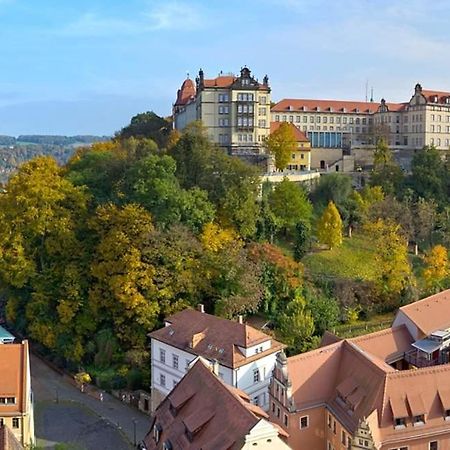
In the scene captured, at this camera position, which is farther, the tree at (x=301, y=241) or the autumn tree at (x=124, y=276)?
the tree at (x=301, y=241)

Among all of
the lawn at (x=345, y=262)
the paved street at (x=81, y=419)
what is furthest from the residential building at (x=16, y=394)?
the lawn at (x=345, y=262)

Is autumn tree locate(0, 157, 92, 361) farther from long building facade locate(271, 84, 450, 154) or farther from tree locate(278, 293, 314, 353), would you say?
long building facade locate(271, 84, 450, 154)

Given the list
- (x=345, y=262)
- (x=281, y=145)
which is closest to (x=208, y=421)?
(x=345, y=262)

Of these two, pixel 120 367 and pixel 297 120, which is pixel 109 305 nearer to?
pixel 120 367

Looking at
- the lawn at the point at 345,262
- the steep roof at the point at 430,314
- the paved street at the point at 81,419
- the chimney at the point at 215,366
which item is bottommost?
the paved street at the point at 81,419

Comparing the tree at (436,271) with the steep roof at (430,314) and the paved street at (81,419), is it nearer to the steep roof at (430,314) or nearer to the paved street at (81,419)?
the steep roof at (430,314)

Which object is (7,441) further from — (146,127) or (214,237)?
(146,127)
